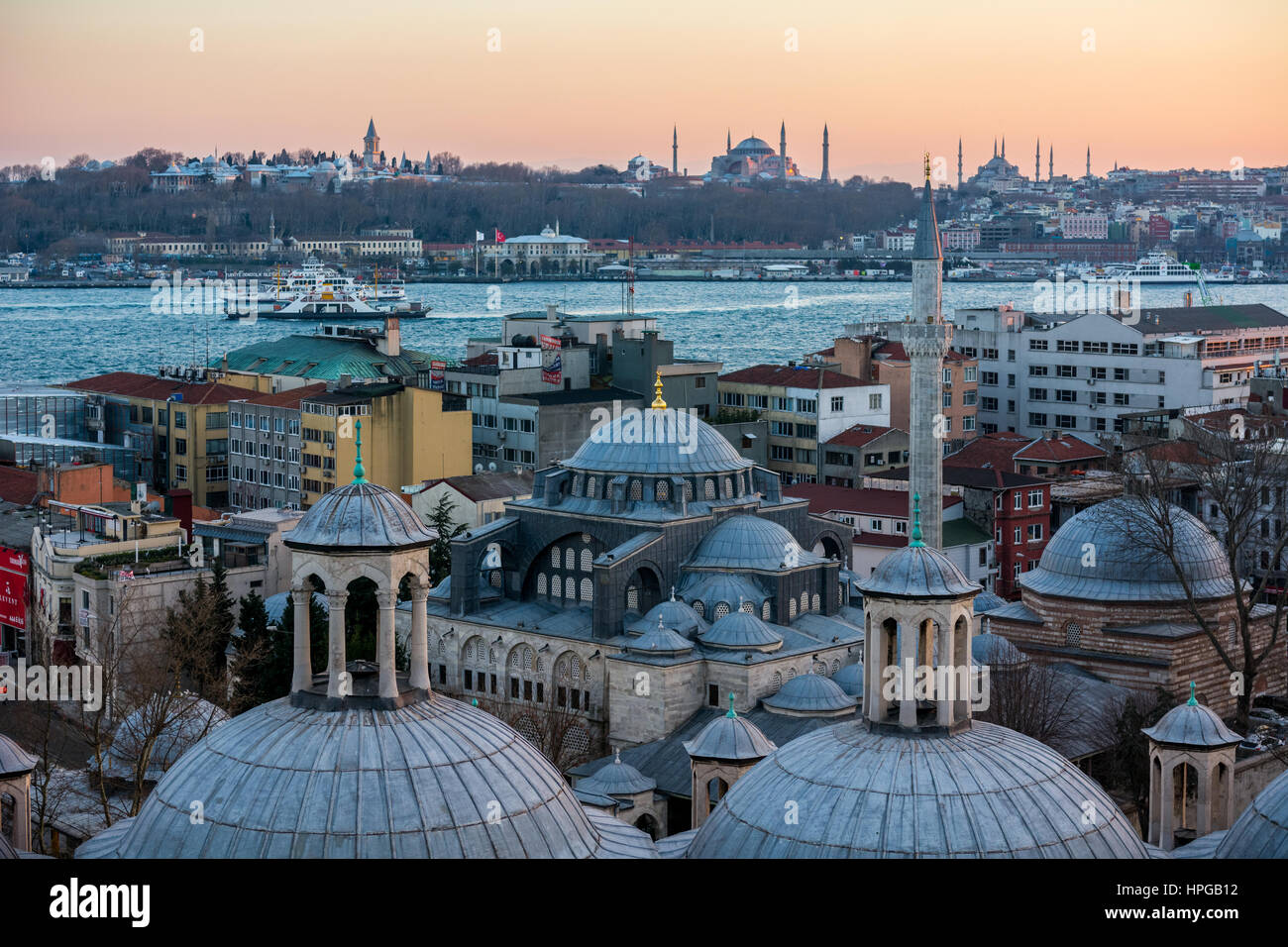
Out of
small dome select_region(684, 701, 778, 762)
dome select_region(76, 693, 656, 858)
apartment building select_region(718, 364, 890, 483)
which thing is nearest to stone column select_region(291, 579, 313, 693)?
dome select_region(76, 693, 656, 858)

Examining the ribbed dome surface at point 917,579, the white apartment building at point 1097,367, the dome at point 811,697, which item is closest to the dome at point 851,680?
the dome at point 811,697

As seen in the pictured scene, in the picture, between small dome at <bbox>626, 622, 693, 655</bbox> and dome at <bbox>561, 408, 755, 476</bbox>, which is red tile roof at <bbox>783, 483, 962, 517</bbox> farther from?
small dome at <bbox>626, 622, 693, 655</bbox>

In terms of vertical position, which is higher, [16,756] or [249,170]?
[249,170]

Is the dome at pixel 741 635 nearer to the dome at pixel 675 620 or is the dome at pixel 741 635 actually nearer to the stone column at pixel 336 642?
the dome at pixel 675 620

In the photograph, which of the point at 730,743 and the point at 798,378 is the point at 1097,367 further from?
the point at 730,743

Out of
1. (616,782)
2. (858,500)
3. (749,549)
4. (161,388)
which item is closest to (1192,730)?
(616,782)
